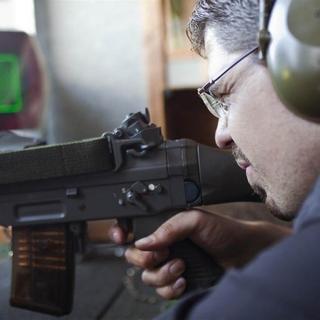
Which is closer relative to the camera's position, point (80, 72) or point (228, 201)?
point (228, 201)

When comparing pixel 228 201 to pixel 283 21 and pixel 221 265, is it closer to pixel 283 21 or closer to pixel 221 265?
pixel 221 265

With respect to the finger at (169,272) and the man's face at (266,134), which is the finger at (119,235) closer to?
the finger at (169,272)

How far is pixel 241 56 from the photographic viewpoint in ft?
1.73

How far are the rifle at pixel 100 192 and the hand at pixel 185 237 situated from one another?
0.02 meters

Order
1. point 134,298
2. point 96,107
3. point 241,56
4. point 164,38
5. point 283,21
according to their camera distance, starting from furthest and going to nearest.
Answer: point 96,107
point 164,38
point 134,298
point 241,56
point 283,21

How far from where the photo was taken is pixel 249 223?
2.89ft

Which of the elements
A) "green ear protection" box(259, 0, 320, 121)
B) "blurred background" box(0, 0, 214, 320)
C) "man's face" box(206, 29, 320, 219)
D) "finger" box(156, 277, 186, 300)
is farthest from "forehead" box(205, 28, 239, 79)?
"blurred background" box(0, 0, 214, 320)

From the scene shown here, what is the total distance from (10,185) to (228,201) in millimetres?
333

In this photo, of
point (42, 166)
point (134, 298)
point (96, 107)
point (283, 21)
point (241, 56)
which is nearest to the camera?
point (283, 21)

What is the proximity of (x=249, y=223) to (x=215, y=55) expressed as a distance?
38cm

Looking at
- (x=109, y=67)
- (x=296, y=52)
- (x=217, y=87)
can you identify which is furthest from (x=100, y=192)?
(x=109, y=67)

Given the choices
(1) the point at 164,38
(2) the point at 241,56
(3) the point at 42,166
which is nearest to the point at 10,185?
(3) the point at 42,166

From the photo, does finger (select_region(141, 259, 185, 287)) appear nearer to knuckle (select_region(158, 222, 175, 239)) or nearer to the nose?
knuckle (select_region(158, 222, 175, 239))

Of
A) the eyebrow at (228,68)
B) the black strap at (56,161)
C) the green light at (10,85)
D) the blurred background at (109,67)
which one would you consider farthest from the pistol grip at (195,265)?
the blurred background at (109,67)
